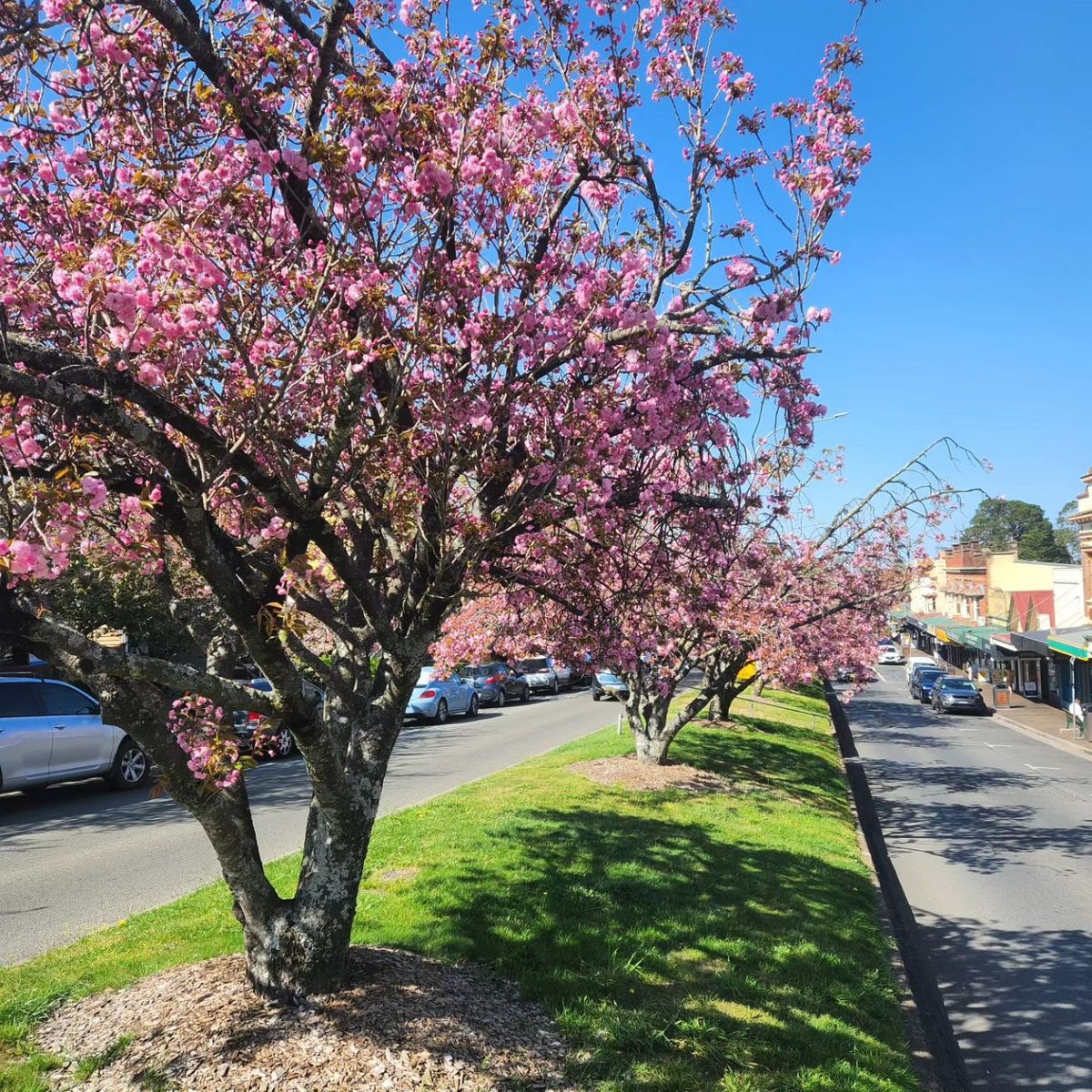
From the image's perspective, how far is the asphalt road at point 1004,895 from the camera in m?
6.55

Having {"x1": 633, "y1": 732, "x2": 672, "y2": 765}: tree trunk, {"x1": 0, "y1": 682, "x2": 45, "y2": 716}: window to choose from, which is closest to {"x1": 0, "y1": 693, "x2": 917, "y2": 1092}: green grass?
{"x1": 633, "y1": 732, "x2": 672, "y2": 765}: tree trunk

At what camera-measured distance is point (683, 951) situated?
6453 mm

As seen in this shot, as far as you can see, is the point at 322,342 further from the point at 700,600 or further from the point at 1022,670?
the point at 1022,670

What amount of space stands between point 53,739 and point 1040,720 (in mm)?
33884

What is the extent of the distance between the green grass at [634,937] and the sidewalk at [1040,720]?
778 inches

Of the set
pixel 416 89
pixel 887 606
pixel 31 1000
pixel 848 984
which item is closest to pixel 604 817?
pixel 848 984

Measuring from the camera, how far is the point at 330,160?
4.07 meters

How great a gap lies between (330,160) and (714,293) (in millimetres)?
2672

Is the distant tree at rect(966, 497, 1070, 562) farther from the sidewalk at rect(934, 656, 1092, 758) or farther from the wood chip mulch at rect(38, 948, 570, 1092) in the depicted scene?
the wood chip mulch at rect(38, 948, 570, 1092)

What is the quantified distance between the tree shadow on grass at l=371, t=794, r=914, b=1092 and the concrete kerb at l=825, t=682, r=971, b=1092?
0.19 m

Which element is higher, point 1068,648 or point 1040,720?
point 1068,648

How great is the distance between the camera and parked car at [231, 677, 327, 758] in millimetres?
4529

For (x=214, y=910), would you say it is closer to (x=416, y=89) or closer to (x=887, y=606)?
(x=416, y=89)

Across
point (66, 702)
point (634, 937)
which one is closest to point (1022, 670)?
point (634, 937)
